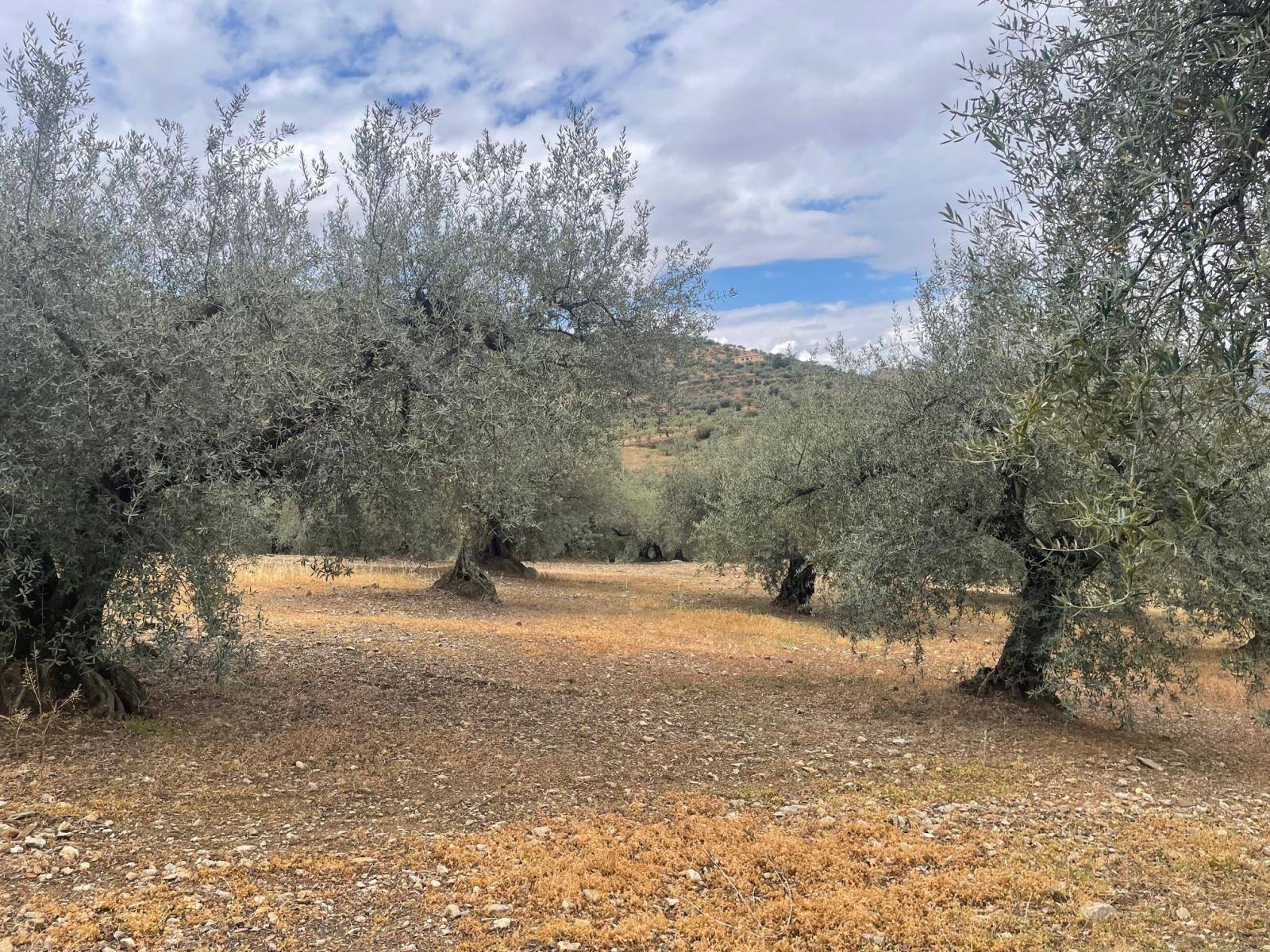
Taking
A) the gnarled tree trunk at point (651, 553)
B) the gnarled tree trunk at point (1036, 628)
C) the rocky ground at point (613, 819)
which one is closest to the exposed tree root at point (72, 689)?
the rocky ground at point (613, 819)

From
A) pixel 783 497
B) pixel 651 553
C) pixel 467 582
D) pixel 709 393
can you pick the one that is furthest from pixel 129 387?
pixel 709 393

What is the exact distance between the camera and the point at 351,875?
554 centimetres

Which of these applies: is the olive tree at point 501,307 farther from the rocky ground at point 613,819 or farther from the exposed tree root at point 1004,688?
the exposed tree root at point 1004,688

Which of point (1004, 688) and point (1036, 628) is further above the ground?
point (1036, 628)

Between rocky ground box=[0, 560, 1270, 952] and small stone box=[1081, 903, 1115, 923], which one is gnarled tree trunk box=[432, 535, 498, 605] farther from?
small stone box=[1081, 903, 1115, 923]

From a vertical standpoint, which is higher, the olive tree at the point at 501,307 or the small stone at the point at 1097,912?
the olive tree at the point at 501,307

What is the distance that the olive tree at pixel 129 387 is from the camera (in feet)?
21.2

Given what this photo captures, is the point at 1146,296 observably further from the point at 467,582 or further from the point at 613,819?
the point at 467,582

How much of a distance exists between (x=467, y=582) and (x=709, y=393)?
62.0 meters

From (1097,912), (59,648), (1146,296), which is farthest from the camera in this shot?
(59,648)

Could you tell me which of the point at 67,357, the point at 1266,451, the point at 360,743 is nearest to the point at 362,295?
the point at 67,357

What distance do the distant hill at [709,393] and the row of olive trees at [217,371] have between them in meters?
2.09

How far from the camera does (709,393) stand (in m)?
84.0

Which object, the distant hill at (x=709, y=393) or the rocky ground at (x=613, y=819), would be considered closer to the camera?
the rocky ground at (x=613, y=819)
